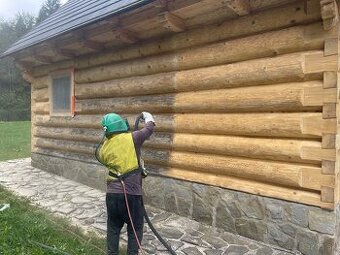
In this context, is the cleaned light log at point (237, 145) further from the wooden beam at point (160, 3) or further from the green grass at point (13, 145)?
the green grass at point (13, 145)

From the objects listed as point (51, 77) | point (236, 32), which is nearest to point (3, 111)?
point (51, 77)

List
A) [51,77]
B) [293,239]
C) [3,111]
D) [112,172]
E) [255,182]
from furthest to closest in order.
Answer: [3,111], [51,77], [255,182], [293,239], [112,172]

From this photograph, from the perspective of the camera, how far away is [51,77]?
8.91 m

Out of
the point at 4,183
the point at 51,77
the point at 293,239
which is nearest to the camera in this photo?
the point at 293,239

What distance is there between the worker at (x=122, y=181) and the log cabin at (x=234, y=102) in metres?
1.60

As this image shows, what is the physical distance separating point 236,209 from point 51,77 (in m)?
6.19

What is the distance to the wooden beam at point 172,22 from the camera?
16.3ft

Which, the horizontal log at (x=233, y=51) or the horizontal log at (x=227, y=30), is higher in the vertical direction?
the horizontal log at (x=227, y=30)

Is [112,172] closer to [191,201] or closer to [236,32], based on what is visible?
[191,201]

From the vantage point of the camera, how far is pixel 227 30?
16.0 feet

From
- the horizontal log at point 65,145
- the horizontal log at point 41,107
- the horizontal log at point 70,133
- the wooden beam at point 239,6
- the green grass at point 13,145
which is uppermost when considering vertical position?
the wooden beam at point 239,6

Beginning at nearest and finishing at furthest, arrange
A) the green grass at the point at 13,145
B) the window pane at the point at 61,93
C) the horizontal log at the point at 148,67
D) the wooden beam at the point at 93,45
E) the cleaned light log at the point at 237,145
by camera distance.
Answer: the horizontal log at the point at 148,67 → the cleaned light log at the point at 237,145 → the wooden beam at the point at 93,45 → the window pane at the point at 61,93 → the green grass at the point at 13,145

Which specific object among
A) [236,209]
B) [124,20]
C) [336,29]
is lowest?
[236,209]

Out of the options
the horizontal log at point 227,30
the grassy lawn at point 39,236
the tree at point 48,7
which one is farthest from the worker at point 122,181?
the tree at point 48,7
